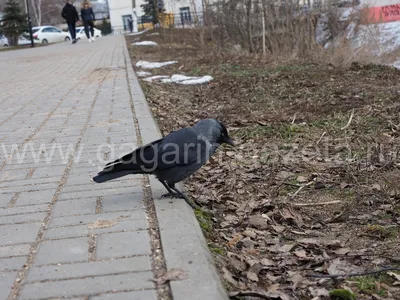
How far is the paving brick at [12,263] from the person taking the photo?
2686 mm

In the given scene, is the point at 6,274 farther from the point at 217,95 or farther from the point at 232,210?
the point at 217,95

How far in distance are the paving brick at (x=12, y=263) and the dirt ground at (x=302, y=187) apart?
1070mm

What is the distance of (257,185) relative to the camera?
4363 mm

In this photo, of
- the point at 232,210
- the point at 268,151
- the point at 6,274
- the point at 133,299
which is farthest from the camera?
the point at 268,151

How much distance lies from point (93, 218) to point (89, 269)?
0.73 meters

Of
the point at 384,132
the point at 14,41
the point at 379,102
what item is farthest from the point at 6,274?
the point at 14,41

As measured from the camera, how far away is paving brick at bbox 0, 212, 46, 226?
336cm

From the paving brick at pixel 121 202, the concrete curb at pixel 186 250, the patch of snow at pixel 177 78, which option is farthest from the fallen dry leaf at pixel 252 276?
the patch of snow at pixel 177 78

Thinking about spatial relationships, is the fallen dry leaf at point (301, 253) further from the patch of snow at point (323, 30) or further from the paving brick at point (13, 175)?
the patch of snow at point (323, 30)

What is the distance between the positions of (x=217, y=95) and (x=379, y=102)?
110 inches

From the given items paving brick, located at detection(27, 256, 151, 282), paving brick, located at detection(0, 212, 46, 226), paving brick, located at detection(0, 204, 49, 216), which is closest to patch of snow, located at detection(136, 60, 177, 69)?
paving brick, located at detection(0, 204, 49, 216)

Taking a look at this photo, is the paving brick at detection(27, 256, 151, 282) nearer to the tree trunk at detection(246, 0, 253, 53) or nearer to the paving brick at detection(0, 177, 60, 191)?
the paving brick at detection(0, 177, 60, 191)

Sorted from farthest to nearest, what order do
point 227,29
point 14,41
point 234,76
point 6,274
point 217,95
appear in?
point 14,41 < point 227,29 < point 234,76 < point 217,95 < point 6,274

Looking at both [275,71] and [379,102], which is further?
[275,71]
